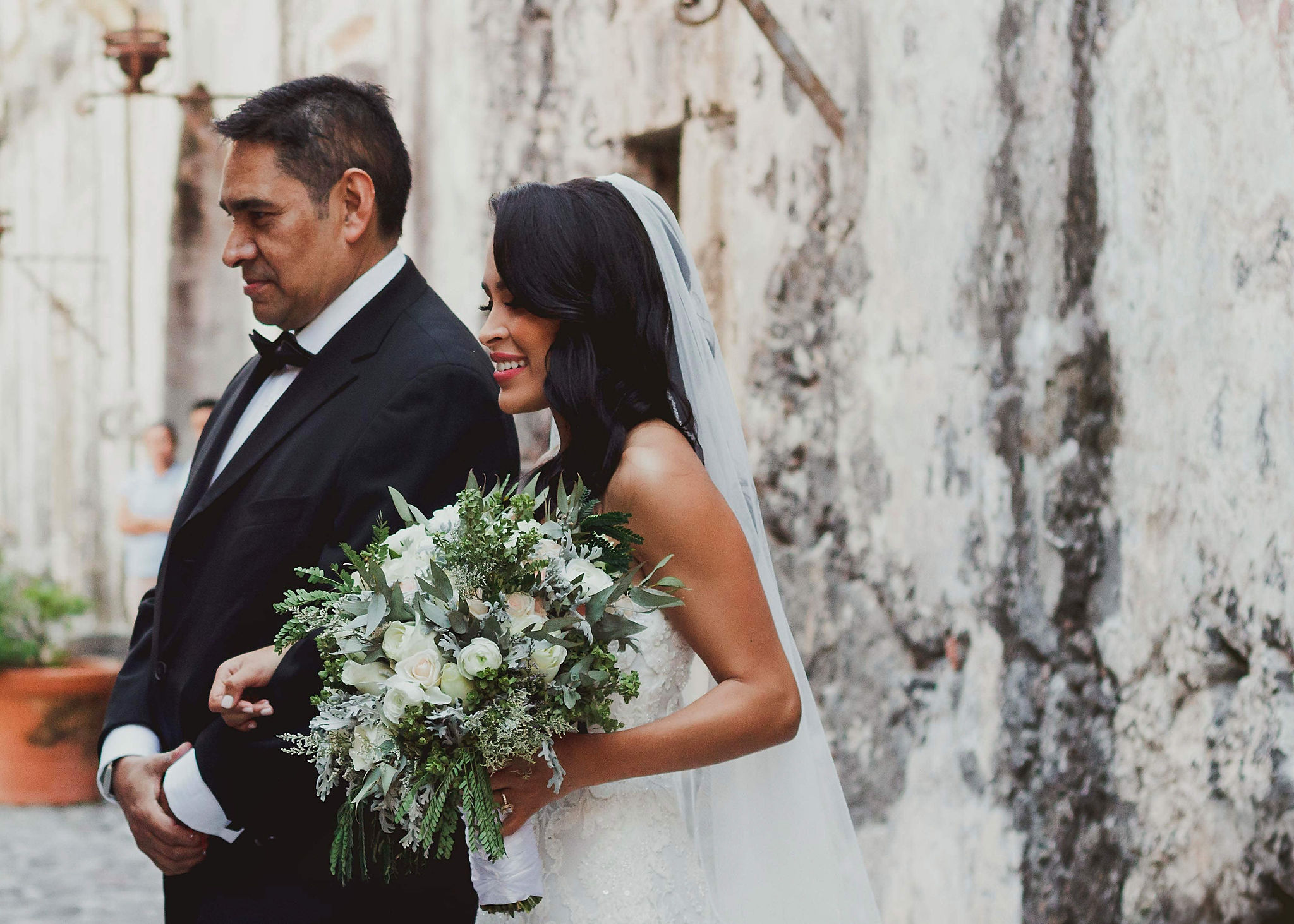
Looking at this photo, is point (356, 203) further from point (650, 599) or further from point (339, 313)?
point (650, 599)

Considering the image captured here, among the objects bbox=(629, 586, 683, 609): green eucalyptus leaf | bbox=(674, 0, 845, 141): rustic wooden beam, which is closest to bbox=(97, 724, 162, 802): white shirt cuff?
bbox=(629, 586, 683, 609): green eucalyptus leaf

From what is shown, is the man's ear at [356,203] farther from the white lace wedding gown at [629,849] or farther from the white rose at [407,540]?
the white lace wedding gown at [629,849]

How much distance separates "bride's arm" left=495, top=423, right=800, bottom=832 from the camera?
2178 millimetres

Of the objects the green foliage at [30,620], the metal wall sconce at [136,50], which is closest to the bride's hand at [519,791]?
the green foliage at [30,620]

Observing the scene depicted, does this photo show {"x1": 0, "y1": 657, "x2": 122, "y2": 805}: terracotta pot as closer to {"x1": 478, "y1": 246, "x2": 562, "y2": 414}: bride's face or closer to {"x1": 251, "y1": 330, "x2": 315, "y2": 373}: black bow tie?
{"x1": 251, "y1": 330, "x2": 315, "y2": 373}: black bow tie

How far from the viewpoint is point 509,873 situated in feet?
7.11

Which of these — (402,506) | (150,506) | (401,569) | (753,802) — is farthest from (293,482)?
(150,506)

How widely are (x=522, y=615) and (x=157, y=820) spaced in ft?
3.17

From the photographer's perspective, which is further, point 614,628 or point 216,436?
point 216,436

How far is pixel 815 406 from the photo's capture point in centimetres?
467

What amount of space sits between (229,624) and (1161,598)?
2.12 metres

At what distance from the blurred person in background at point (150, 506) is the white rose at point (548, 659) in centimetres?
780

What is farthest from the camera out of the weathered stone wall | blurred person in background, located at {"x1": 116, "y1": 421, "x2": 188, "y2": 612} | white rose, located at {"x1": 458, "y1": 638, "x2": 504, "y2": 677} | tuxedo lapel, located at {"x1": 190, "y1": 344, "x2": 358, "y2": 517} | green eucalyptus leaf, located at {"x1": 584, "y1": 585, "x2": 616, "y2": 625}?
blurred person in background, located at {"x1": 116, "y1": 421, "x2": 188, "y2": 612}

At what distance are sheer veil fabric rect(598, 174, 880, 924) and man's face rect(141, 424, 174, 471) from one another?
7673mm
